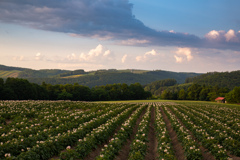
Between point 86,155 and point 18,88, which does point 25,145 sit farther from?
point 18,88

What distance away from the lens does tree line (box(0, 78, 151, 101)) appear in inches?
2654

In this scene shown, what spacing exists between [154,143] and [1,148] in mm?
12149

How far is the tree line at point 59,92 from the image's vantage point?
67406mm

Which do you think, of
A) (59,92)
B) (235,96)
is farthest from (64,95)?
(235,96)

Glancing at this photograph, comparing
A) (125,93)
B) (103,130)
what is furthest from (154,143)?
(125,93)

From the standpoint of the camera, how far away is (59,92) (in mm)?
88250

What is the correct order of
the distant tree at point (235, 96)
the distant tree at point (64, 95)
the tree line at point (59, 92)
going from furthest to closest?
the distant tree at point (235, 96), the distant tree at point (64, 95), the tree line at point (59, 92)

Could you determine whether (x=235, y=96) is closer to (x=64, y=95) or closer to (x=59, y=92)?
(x=64, y=95)

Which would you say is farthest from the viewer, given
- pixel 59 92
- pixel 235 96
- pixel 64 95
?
pixel 235 96

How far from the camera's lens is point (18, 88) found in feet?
229

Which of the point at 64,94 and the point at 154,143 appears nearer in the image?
the point at 154,143

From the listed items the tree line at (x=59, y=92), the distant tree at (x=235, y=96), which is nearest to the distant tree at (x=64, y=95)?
A: the tree line at (x=59, y=92)

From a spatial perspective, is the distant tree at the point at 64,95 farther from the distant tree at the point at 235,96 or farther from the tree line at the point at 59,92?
the distant tree at the point at 235,96

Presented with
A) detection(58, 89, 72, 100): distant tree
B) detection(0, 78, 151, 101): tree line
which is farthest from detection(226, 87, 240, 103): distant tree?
detection(58, 89, 72, 100): distant tree
